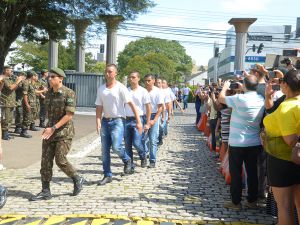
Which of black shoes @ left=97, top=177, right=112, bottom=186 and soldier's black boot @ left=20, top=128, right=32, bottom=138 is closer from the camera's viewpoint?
black shoes @ left=97, top=177, right=112, bottom=186

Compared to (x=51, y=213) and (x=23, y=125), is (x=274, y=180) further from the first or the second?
(x=23, y=125)

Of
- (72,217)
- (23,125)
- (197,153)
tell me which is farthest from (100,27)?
→ (72,217)

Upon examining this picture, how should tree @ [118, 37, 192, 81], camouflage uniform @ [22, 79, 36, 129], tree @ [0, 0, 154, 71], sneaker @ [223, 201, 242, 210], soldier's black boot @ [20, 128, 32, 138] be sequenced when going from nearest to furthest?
sneaker @ [223, 201, 242, 210], soldier's black boot @ [20, 128, 32, 138], camouflage uniform @ [22, 79, 36, 129], tree @ [0, 0, 154, 71], tree @ [118, 37, 192, 81]

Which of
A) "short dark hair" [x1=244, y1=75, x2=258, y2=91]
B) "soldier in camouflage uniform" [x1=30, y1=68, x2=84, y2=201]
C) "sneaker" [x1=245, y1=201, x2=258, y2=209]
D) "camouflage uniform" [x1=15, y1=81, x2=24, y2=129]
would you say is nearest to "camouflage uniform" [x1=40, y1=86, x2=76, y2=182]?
"soldier in camouflage uniform" [x1=30, y1=68, x2=84, y2=201]

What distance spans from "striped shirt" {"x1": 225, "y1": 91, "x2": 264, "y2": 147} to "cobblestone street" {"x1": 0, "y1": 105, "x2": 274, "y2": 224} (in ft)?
3.00

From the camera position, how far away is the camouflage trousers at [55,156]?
18.8ft

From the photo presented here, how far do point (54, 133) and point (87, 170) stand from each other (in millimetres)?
2317

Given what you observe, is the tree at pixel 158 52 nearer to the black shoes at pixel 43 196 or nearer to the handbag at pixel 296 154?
the black shoes at pixel 43 196

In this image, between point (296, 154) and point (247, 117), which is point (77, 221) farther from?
point (296, 154)

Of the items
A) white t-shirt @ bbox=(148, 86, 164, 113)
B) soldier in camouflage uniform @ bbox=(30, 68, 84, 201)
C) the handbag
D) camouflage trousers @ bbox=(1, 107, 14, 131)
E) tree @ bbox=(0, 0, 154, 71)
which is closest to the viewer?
the handbag

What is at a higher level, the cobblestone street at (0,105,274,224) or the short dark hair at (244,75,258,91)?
the short dark hair at (244,75,258,91)

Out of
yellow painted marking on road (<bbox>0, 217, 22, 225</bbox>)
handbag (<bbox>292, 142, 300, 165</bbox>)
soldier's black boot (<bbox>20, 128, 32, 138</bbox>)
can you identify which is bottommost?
yellow painted marking on road (<bbox>0, 217, 22, 225</bbox>)

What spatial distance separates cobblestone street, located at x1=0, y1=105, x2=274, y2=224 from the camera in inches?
208

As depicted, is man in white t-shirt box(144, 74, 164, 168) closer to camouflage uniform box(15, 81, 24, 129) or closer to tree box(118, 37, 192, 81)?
camouflage uniform box(15, 81, 24, 129)
